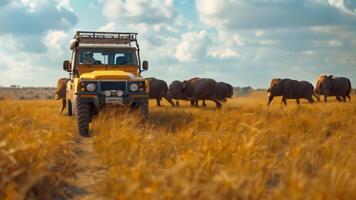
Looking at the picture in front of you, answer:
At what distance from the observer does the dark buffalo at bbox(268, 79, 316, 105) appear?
3229cm

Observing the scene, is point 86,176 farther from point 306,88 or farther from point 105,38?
point 306,88

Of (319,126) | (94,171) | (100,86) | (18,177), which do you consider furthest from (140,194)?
(319,126)

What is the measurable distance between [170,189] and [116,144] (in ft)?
13.5

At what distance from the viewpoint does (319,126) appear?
12805 mm

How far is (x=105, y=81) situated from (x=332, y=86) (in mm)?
28667

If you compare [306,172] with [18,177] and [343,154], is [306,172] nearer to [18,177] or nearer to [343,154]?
[343,154]

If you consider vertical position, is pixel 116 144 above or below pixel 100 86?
below

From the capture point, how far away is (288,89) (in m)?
32.9

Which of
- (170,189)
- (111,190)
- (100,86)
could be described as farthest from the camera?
(100,86)

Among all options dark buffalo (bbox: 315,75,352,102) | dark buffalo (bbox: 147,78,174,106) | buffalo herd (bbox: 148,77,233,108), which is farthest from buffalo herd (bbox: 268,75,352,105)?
dark buffalo (bbox: 147,78,174,106)

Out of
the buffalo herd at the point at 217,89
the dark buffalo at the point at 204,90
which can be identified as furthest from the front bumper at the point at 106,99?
the dark buffalo at the point at 204,90

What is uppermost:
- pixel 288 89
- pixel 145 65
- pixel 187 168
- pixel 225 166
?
pixel 145 65

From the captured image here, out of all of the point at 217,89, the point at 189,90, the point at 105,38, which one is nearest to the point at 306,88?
the point at 217,89

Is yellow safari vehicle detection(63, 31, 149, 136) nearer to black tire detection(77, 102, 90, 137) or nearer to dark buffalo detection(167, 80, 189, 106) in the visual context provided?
black tire detection(77, 102, 90, 137)
